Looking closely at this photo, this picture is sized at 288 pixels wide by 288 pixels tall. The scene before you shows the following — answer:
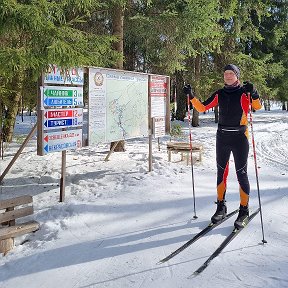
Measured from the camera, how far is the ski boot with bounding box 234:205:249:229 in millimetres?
4551

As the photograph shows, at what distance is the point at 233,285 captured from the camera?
322 cm

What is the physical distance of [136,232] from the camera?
4.66 meters

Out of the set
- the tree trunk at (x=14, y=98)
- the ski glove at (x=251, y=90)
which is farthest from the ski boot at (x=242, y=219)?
the tree trunk at (x=14, y=98)

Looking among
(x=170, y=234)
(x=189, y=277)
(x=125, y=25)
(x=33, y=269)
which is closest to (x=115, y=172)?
(x=170, y=234)

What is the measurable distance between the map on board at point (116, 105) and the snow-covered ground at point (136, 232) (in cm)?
104

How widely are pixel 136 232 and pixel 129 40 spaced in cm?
944

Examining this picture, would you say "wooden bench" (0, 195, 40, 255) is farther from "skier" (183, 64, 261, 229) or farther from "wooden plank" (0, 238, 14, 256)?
"skier" (183, 64, 261, 229)

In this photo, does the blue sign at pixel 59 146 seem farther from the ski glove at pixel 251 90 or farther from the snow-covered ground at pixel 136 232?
the ski glove at pixel 251 90

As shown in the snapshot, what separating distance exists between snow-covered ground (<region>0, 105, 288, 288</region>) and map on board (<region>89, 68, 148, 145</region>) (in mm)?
1044

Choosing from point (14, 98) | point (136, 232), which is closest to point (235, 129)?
point (136, 232)

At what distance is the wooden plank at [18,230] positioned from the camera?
426 centimetres

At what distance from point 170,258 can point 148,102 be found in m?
4.96

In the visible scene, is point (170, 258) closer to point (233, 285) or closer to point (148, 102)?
point (233, 285)

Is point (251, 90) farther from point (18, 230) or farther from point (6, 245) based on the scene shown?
point (6, 245)
